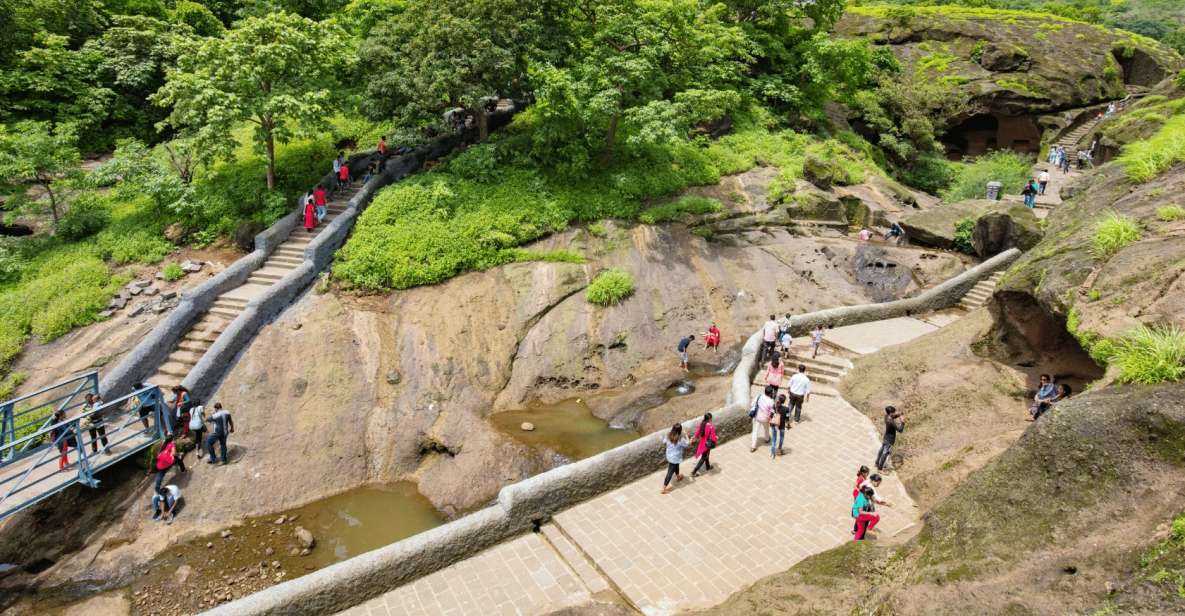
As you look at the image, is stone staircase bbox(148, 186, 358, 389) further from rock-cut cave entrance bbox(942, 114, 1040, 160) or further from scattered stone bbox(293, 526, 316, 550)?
rock-cut cave entrance bbox(942, 114, 1040, 160)

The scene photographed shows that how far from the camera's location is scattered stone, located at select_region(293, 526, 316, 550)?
12648 millimetres

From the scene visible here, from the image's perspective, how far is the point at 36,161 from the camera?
19.4 meters

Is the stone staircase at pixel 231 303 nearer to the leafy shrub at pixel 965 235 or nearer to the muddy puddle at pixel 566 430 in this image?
the muddy puddle at pixel 566 430

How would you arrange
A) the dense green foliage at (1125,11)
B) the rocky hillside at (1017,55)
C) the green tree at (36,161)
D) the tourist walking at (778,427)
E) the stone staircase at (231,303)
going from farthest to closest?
the dense green foliage at (1125,11)
the rocky hillside at (1017,55)
the green tree at (36,161)
the stone staircase at (231,303)
the tourist walking at (778,427)

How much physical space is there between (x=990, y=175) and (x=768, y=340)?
72.3ft

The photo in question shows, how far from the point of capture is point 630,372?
1922 cm

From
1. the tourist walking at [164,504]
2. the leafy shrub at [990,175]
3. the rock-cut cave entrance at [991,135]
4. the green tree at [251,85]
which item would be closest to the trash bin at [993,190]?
the leafy shrub at [990,175]

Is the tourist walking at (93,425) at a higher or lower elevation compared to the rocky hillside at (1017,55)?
lower

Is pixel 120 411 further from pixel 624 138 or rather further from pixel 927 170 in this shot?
pixel 927 170

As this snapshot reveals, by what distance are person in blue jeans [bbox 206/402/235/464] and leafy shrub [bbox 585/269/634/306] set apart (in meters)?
11.2

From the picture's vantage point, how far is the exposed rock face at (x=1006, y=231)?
22047 millimetres

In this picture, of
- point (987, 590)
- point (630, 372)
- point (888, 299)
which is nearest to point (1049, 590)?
point (987, 590)

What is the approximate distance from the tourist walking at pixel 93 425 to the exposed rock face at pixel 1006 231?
28.6m

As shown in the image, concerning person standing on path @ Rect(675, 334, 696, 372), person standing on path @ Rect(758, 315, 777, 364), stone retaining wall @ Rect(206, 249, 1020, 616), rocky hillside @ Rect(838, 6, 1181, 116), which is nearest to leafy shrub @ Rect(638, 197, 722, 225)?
person standing on path @ Rect(675, 334, 696, 372)
